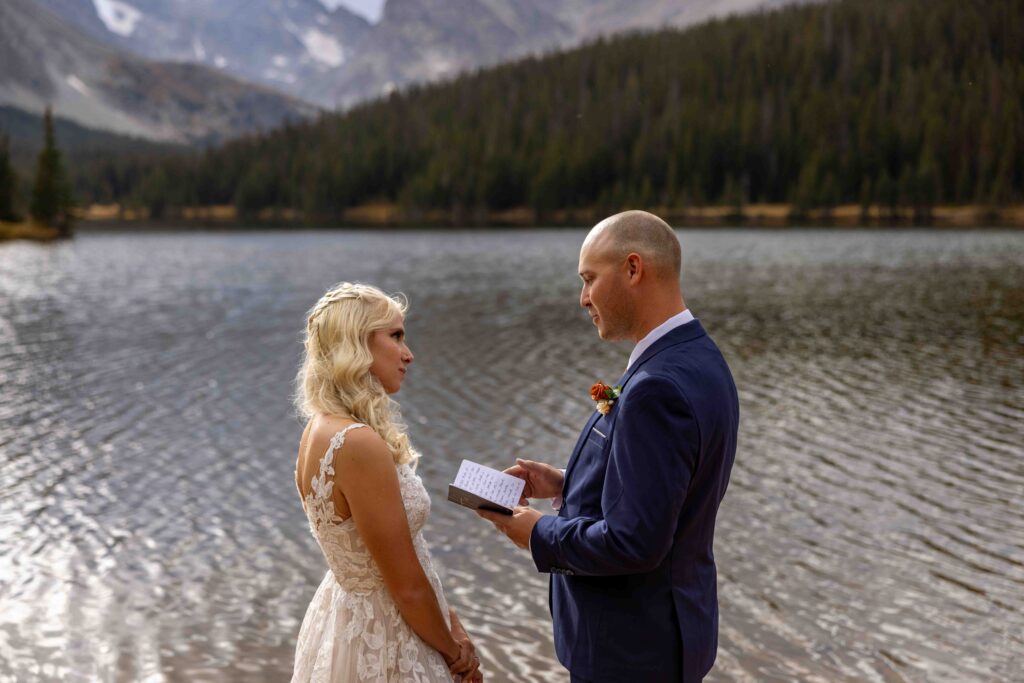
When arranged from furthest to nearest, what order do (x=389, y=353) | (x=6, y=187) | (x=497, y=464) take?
(x=6, y=187)
(x=497, y=464)
(x=389, y=353)

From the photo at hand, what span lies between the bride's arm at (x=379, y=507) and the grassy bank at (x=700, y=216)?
109m

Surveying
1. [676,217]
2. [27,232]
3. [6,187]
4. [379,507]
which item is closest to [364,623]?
[379,507]

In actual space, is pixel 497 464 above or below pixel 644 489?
below

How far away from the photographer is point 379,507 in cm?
398

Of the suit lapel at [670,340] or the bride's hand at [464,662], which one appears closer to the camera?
the suit lapel at [670,340]

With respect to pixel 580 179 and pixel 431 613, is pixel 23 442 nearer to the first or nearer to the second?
pixel 431 613

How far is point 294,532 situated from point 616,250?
8.49 metres

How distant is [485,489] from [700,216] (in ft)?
433

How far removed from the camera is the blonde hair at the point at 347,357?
405cm

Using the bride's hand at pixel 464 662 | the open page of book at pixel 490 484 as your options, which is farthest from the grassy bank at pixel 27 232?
the open page of book at pixel 490 484

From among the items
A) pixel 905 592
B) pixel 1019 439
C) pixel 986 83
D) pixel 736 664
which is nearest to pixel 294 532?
pixel 736 664

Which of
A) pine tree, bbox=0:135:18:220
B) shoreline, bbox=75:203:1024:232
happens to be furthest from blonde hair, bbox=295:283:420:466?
pine tree, bbox=0:135:18:220

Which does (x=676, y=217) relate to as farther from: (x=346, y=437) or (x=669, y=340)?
(x=669, y=340)

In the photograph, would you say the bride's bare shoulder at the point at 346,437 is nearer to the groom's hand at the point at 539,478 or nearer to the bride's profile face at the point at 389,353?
the bride's profile face at the point at 389,353
